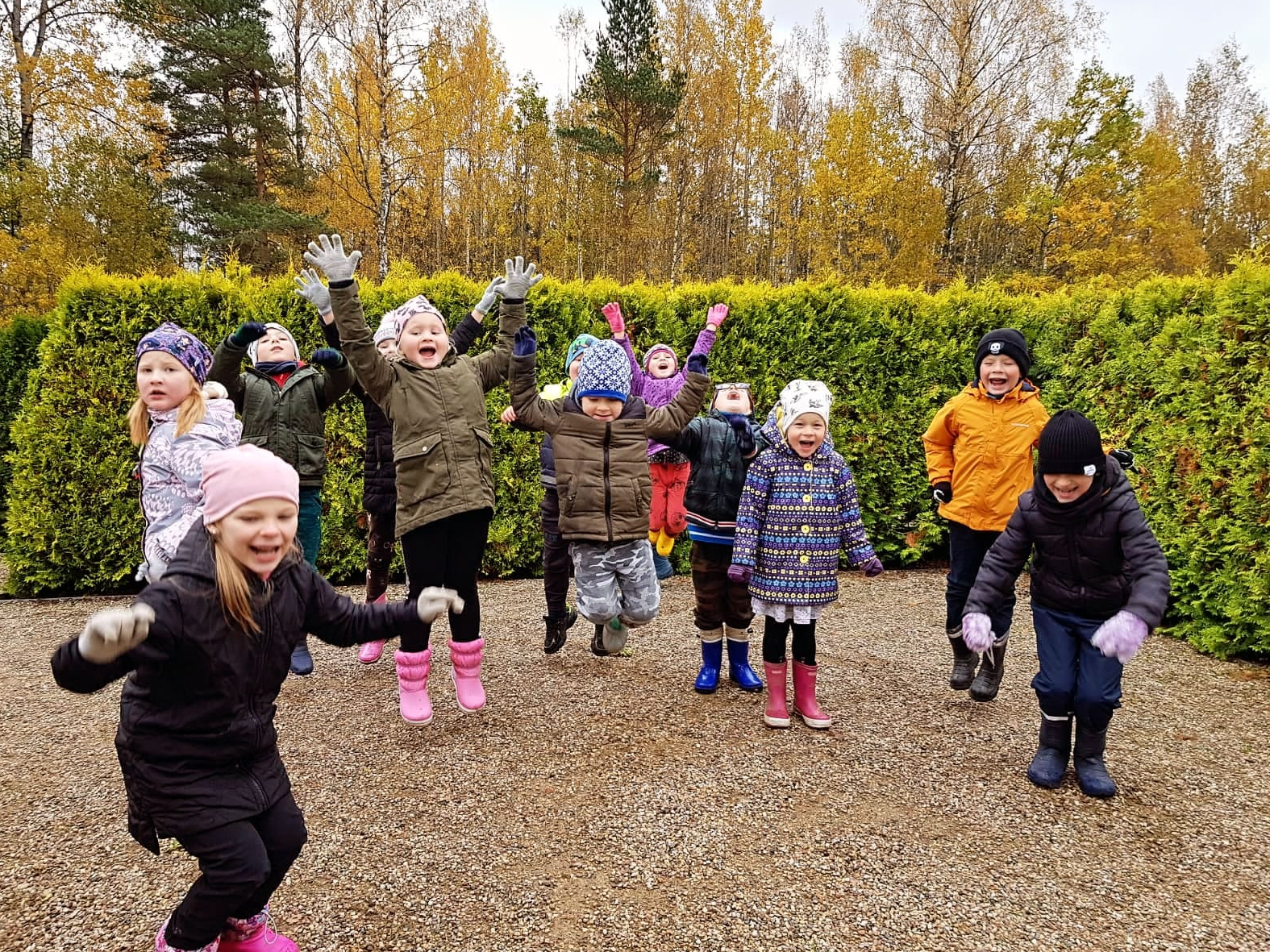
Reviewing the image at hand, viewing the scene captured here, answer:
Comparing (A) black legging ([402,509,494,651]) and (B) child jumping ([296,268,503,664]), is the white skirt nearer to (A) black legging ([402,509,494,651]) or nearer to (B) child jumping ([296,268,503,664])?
(A) black legging ([402,509,494,651])

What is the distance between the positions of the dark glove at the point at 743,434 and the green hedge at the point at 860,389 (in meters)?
3.27

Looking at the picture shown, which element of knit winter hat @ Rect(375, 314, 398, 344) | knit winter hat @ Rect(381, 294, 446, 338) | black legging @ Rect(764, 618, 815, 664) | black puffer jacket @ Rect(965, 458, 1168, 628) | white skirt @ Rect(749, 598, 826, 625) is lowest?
black legging @ Rect(764, 618, 815, 664)

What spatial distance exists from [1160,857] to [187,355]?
453 centimetres

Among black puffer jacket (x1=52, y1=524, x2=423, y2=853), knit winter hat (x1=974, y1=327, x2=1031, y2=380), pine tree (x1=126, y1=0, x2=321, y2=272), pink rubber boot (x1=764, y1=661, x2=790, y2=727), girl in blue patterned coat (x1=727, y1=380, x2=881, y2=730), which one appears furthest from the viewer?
pine tree (x1=126, y1=0, x2=321, y2=272)

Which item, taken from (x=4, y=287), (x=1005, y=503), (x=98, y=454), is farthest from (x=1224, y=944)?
(x=4, y=287)

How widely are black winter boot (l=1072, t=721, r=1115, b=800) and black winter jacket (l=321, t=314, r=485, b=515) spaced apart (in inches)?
149

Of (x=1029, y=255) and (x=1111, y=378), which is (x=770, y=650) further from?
(x=1029, y=255)

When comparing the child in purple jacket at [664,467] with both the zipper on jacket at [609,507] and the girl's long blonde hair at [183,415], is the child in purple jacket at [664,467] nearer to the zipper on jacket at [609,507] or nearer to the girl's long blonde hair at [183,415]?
the zipper on jacket at [609,507]

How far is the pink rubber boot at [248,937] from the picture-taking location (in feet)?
6.80

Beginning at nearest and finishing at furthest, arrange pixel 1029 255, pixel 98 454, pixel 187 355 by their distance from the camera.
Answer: pixel 187 355 → pixel 98 454 → pixel 1029 255

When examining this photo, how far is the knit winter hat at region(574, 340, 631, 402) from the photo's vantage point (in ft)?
12.6

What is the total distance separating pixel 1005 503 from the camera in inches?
162

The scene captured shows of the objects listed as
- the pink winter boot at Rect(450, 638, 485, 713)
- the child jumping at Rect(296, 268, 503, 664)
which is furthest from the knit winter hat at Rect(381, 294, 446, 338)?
the pink winter boot at Rect(450, 638, 485, 713)

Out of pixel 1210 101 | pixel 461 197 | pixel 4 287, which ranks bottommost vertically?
pixel 4 287
